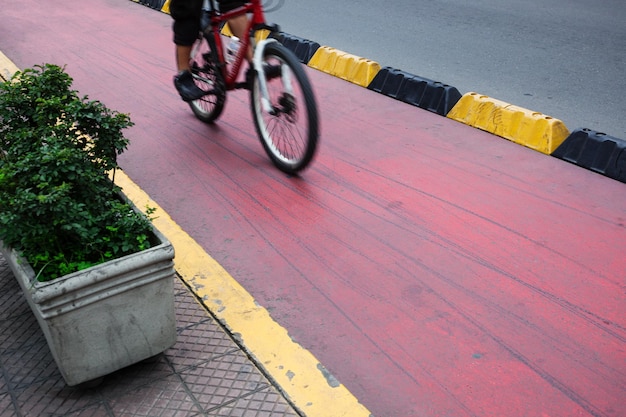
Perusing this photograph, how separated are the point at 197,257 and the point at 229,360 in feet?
3.06

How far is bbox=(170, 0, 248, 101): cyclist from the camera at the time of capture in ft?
16.2

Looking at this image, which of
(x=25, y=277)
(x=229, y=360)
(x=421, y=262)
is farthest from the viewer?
(x=421, y=262)

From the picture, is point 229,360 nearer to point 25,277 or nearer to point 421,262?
point 25,277

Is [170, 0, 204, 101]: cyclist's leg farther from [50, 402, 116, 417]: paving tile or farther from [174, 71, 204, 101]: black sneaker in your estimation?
[50, 402, 116, 417]: paving tile

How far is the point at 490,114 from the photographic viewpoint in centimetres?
545

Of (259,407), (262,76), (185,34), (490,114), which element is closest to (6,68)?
(185,34)

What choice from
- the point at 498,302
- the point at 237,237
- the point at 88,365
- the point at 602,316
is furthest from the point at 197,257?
the point at 602,316

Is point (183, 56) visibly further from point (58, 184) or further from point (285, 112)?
point (58, 184)

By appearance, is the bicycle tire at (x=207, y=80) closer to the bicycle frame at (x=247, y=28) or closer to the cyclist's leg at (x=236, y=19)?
the bicycle frame at (x=247, y=28)

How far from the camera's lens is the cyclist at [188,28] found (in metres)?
4.93

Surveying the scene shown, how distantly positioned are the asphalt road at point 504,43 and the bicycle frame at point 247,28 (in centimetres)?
256

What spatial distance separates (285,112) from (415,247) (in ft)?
4.36

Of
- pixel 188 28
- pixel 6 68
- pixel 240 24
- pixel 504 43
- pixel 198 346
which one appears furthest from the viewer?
pixel 504 43

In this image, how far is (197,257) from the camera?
373cm
